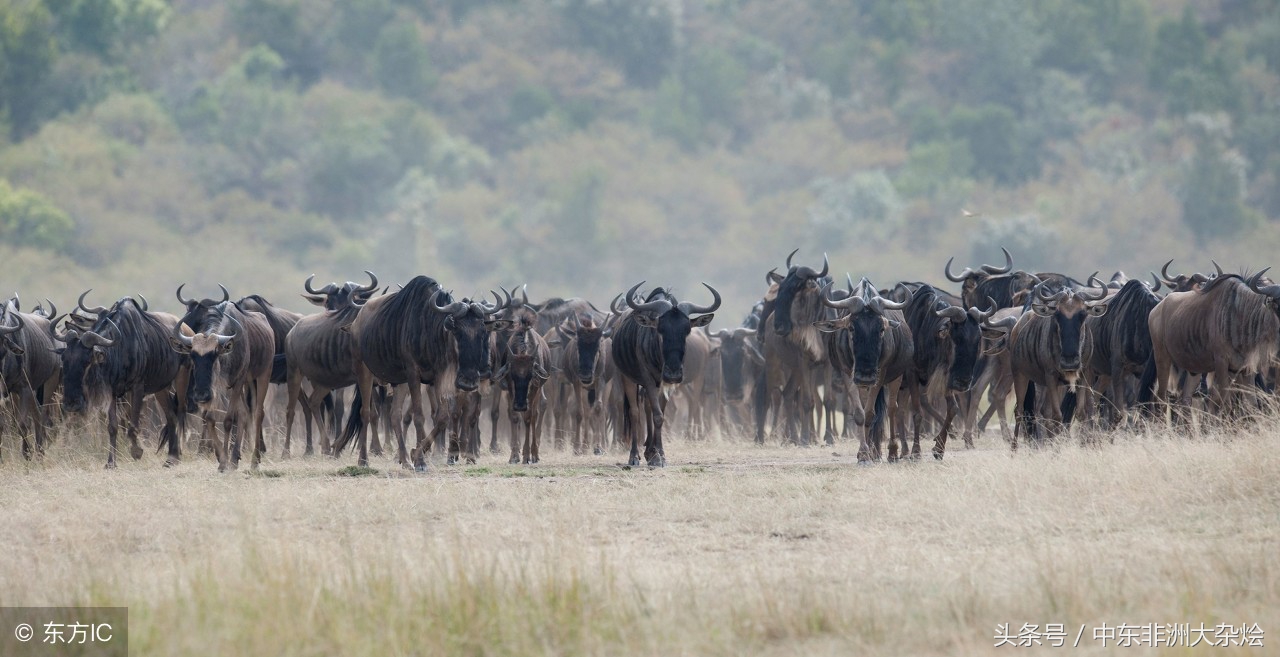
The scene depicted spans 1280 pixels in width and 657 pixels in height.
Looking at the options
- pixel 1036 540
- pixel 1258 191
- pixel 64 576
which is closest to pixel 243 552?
pixel 64 576

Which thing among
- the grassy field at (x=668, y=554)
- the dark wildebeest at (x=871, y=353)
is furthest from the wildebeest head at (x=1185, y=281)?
the grassy field at (x=668, y=554)

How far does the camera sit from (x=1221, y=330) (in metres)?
14.0

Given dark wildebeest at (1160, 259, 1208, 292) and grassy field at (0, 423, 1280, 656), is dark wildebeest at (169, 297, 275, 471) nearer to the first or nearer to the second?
grassy field at (0, 423, 1280, 656)

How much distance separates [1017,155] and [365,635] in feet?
237

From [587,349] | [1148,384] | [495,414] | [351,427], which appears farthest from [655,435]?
[1148,384]

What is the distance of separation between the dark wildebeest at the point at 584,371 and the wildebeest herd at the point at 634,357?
47 mm

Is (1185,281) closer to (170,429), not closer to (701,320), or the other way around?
(701,320)

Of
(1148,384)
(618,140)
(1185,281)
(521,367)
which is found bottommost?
(1148,384)

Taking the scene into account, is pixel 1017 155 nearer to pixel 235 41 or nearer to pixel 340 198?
pixel 340 198

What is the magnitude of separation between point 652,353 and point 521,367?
1.62 meters

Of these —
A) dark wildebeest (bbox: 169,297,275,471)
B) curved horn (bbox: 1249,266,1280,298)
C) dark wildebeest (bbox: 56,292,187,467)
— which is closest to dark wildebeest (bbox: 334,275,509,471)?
dark wildebeest (bbox: 169,297,275,471)

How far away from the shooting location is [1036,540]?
9203mm

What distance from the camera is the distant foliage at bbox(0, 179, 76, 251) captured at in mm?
59938

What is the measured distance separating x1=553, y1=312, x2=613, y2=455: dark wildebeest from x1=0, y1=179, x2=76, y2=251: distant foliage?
1799 inches
